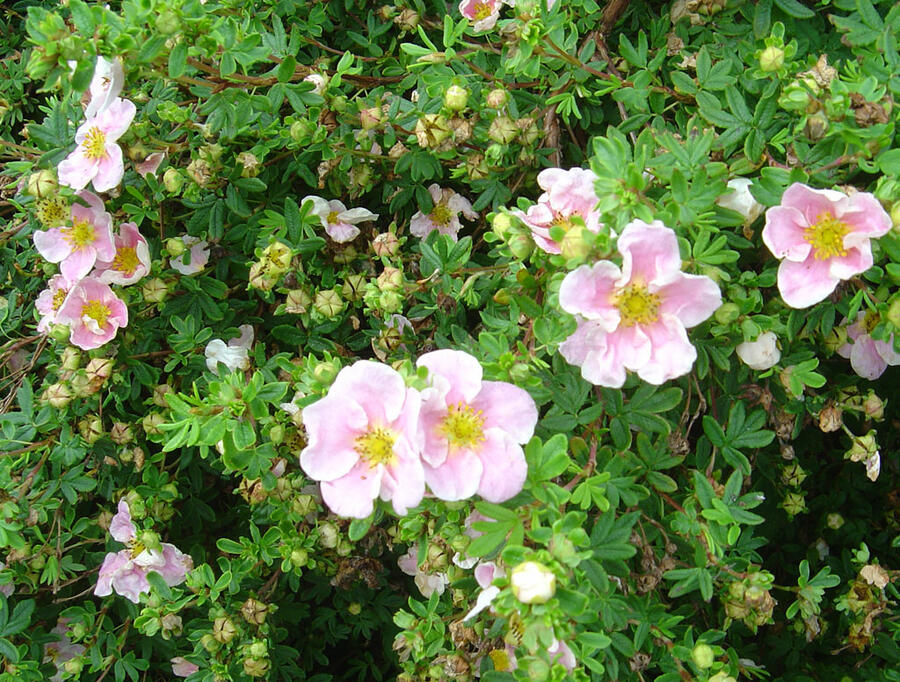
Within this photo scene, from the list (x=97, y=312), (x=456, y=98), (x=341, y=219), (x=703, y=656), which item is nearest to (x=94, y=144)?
(x=97, y=312)

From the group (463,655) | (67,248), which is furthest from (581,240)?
(67,248)

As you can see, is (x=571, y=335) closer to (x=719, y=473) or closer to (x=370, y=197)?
(x=719, y=473)

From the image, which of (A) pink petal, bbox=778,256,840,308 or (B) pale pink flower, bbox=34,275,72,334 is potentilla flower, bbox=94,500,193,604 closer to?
(B) pale pink flower, bbox=34,275,72,334

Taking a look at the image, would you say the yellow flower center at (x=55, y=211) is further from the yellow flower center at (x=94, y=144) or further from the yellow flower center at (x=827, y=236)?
the yellow flower center at (x=827, y=236)

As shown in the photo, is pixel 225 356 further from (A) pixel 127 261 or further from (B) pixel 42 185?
(B) pixel 42 185

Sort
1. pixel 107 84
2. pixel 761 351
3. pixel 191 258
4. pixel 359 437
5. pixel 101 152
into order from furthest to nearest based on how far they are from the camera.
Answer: pixel 191 258, pixel 101 152, pixel 107 84, pixel 761 351, pixel 359 437

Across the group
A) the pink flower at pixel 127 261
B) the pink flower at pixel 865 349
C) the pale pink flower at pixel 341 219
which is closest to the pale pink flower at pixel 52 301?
the pink flower at pixel 127 261
